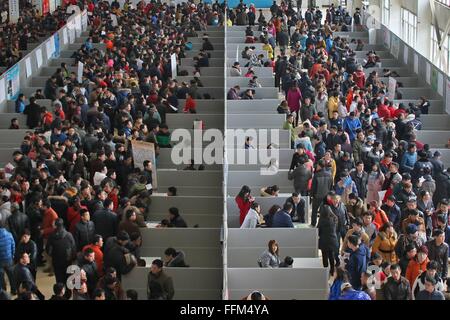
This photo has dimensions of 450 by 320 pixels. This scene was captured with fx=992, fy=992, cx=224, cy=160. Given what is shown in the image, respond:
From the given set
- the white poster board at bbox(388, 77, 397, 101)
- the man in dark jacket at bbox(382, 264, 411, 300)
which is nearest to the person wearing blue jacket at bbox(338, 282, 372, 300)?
the man in dark jacket at bbox(382, 264, 411, 300)

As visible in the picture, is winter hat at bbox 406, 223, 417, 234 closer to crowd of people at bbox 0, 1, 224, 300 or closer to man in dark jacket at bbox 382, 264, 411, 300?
man in dark jacket at bbox 382, 264, 411, 300

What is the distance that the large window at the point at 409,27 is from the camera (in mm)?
35031

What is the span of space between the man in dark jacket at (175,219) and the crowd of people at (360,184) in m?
0.96

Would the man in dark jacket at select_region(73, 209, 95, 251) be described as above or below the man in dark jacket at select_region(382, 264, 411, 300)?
above

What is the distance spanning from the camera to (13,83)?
2412cm

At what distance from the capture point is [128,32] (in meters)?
30.1

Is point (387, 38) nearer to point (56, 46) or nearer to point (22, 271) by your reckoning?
point (56, 46)

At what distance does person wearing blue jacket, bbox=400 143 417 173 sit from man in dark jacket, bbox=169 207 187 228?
4.72 meters

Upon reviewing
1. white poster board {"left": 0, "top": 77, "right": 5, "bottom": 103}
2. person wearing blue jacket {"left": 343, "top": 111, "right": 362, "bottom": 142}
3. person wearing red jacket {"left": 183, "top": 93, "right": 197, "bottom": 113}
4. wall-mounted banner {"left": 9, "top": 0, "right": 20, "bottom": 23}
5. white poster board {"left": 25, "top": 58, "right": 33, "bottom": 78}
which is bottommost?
person wearing blue jacket {"left": 343, "top": 111, "right": 362, "bottom": 142}

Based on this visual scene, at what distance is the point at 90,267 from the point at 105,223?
5.44 ft

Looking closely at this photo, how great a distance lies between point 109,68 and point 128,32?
18.4ft

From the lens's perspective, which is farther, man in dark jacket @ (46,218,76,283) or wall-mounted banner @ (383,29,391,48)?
wall-mounted banner @ (383,29,391,48)

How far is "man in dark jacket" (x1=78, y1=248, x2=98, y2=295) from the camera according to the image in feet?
39.3

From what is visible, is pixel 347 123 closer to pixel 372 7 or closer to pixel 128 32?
pixel 128 32
